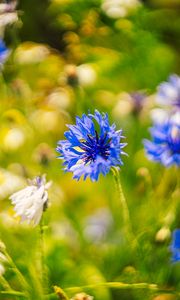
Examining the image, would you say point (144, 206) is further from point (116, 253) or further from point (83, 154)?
point (83, 154)

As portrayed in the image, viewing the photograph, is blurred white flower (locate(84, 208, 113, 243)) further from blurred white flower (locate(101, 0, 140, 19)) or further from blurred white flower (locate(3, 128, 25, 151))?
blurred white flower (locate(101, 0, 140, 19))

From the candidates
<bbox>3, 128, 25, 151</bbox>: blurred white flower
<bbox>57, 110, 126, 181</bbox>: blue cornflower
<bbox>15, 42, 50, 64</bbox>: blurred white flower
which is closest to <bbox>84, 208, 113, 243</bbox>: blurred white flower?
<bbox>3, 128, 25, 151</bbox>: blurred white flower

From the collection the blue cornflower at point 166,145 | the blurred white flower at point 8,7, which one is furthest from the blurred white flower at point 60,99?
the blue cornflower at point 166,145

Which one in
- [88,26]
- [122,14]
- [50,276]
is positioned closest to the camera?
[50,276]

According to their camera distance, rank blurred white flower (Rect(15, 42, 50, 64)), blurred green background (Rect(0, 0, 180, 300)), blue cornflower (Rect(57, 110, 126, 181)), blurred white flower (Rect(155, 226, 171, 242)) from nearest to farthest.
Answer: blue cornflower (Rect(57, 110, 126, 181)) < blurred white flower (Rect(155, 226, 171, 242)) < blurred green background (Rect(0, 0, 180, 300)) < blurred white flower (Rect(15, 42, 50, 64))

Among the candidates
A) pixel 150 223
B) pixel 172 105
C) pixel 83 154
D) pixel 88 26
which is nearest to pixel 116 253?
pixel 150 223

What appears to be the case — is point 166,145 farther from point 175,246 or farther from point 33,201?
point 33,201
